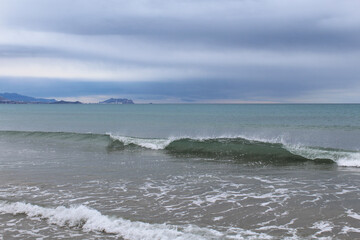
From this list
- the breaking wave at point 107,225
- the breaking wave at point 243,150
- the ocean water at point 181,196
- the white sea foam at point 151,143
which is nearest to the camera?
the breaking wave at point 107,225

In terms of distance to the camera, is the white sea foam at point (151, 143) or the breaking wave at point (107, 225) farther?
the white sea foam at point (151, 143)

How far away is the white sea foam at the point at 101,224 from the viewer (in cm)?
689

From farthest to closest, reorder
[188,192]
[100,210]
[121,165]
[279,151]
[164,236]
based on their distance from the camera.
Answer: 1. [279,151]
2. [121,165]
3. [188,192]
4. [100,210]
5. [164,236]

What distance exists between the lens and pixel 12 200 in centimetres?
957

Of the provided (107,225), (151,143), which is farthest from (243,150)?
(107,225)

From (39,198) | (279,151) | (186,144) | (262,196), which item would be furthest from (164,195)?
(186,144)

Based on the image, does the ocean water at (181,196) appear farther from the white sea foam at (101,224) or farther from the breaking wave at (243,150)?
the breaking wave at (243,150)

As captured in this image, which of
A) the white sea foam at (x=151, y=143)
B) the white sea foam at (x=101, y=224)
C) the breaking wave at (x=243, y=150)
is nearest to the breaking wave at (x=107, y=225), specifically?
the white sea foam at (x=101, y=224)

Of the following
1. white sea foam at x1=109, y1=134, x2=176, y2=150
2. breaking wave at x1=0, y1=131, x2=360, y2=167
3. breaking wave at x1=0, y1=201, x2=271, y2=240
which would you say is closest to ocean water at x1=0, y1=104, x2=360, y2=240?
breaking wave at x1=0, y1=201, x2=271, y2=240

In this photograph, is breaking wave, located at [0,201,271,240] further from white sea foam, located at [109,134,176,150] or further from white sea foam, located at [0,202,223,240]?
white sea foam, located at [109,134,176,150]

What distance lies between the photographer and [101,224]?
760 centimetres

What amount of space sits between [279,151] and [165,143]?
7.83m

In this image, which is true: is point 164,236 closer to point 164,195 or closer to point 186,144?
point 164,195

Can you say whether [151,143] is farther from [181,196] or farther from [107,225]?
[107,225]
